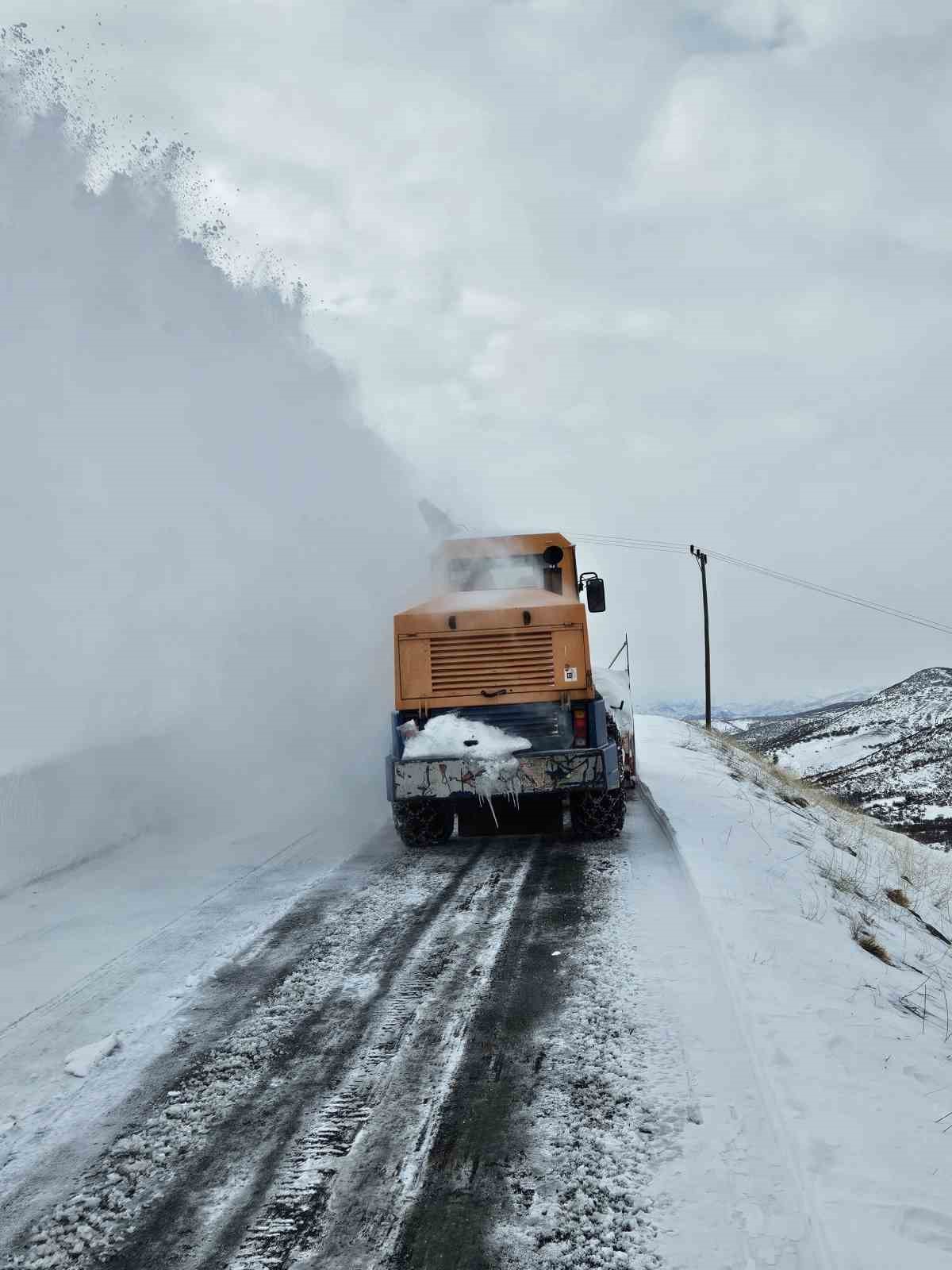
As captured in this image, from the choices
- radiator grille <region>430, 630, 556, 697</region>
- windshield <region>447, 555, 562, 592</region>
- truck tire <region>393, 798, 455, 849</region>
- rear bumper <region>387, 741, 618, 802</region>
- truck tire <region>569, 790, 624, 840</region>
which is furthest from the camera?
windshield <region>447, 555, 562, 592</region>

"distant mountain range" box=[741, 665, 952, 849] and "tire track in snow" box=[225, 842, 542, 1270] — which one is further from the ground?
"tire track in snow" box=[225, 842, 542, 1270]

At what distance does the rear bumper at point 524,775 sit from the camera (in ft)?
30.6

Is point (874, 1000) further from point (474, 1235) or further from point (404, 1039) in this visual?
point (474, 1235)

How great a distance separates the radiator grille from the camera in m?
9.55

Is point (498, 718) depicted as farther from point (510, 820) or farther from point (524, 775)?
point (510, 820)

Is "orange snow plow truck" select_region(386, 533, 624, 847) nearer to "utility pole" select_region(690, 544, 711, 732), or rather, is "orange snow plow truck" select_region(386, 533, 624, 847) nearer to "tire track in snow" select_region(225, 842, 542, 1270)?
"tire track in snow" select_region(225, 842, 542, 1270)

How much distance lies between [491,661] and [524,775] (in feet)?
4.04

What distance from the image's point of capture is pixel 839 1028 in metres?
4.83

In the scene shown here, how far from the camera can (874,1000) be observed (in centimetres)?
553

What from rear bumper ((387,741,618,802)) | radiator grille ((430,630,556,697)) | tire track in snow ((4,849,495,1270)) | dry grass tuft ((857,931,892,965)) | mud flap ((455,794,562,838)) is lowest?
dry grass tuft ((857,931,892,965))

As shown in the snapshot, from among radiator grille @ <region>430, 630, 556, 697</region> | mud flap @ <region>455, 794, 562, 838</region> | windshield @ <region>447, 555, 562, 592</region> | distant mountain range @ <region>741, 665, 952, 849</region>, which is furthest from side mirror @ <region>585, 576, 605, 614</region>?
distant mountain range @ <region>741, 665, 952, 849</region>

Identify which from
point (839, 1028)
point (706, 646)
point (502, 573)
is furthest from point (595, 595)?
point (706, 646)

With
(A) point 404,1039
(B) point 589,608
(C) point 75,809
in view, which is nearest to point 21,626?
(C) point 75,809

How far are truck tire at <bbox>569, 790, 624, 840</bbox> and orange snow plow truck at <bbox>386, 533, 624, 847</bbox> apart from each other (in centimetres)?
1
